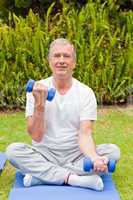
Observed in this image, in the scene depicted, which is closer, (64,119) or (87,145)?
(87,145)

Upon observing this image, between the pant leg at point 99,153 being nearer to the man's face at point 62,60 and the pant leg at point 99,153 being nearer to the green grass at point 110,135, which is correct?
the green grass at point 110,135

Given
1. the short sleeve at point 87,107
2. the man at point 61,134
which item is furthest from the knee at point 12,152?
the short sleeve at point 87,107

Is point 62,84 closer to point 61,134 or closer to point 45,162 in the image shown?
point 61,134

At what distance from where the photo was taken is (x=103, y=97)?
8828mm

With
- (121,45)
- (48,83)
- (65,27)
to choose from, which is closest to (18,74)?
(65,27)

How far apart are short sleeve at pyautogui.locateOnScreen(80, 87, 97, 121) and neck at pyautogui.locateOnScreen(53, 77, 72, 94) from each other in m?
0.14

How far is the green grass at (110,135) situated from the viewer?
528 cm

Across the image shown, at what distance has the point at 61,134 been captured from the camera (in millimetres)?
5062

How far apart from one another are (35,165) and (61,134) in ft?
1.08

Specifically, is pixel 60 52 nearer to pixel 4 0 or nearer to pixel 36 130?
pixel 36 130

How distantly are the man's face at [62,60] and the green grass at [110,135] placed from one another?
1058 millimetres

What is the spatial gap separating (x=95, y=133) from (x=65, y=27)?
205 centimetres

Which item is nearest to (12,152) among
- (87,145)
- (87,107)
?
(87,145)

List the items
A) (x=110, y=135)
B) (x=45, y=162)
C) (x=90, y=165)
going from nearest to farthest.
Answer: (x=90, y=165) < (x=45, y=162) < (x=110, y=135)
